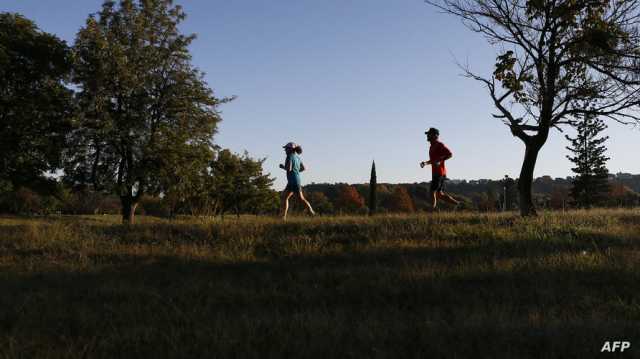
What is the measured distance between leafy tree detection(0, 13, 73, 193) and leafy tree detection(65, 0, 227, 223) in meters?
1.11

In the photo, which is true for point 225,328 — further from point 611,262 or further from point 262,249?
point 611,262

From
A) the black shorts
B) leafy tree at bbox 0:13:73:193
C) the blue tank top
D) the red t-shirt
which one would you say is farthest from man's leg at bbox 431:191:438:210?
leafy tree at bbox 0:13:73:193

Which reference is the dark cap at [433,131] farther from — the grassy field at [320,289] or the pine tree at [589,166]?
the pine tree at [589,166]

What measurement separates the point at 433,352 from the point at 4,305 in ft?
16.6

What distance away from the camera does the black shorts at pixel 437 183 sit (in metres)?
11.7

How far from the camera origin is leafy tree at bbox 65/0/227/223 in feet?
79.5

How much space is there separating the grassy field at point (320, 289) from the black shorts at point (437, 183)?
1507 mm

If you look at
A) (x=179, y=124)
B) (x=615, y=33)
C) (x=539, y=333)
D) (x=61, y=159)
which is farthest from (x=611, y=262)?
(x=61, y=159)

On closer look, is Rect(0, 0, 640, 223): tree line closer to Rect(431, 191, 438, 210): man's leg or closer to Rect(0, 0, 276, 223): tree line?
Rect(0, 0, 276, 223): tree line

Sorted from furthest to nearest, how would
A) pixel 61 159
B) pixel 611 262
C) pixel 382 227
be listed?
1. pixel 61 159
2. pixel 382 227
3. pixel 611 262

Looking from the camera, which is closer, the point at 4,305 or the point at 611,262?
the point at 4,305

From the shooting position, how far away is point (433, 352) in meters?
3.43

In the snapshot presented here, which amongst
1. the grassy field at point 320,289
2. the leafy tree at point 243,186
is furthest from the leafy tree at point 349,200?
the grassy field at point 320,289

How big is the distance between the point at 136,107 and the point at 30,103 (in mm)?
5496
